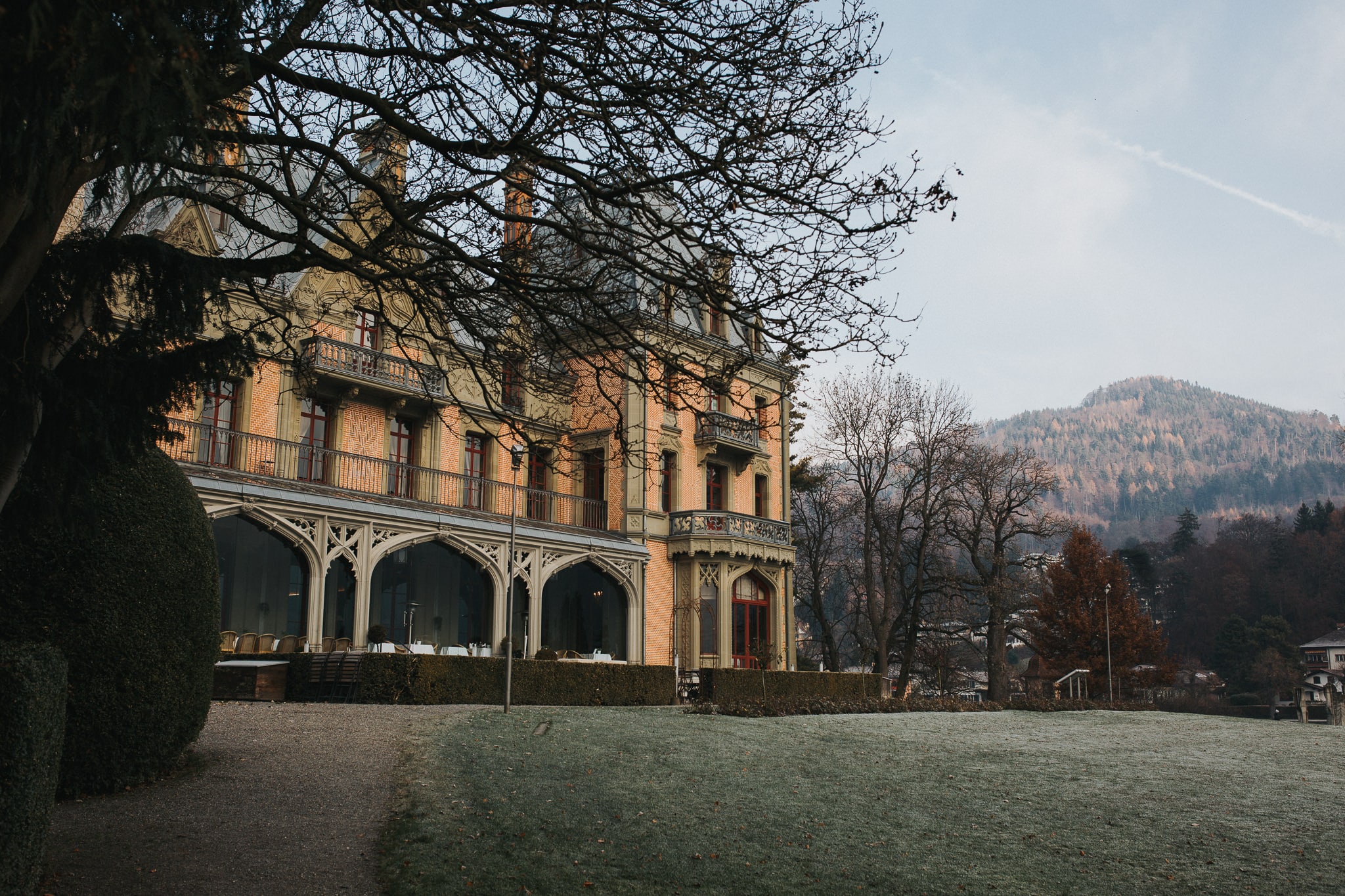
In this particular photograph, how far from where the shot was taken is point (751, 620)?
110 ft

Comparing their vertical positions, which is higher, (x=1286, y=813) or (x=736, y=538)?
(x=736, y=538)

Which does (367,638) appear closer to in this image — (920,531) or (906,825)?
(906,825)

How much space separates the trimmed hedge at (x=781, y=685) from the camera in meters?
24.0

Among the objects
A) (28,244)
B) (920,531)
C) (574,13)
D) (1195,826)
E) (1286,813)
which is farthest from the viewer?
(920,531)

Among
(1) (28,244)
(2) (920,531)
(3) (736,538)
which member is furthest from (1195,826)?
(2) (920,531)

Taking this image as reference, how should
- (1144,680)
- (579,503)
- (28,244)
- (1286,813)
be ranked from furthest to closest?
(1144,680) → (579,503) → (1286,813) → (28,244)

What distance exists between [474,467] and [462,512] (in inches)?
155

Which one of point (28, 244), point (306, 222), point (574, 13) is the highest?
point (574, 13)

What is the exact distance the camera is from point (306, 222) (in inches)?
308

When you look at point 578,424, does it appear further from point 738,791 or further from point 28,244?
point 28,244

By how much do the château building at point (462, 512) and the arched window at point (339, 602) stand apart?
2.1 inches

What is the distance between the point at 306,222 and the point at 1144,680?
53.8m

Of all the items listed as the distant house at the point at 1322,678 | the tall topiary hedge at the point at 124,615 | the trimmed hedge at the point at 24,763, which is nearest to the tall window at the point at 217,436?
the tall topiary hedge at the point at 124,615

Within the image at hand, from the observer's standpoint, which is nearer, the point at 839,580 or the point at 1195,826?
the point at 1195,826
